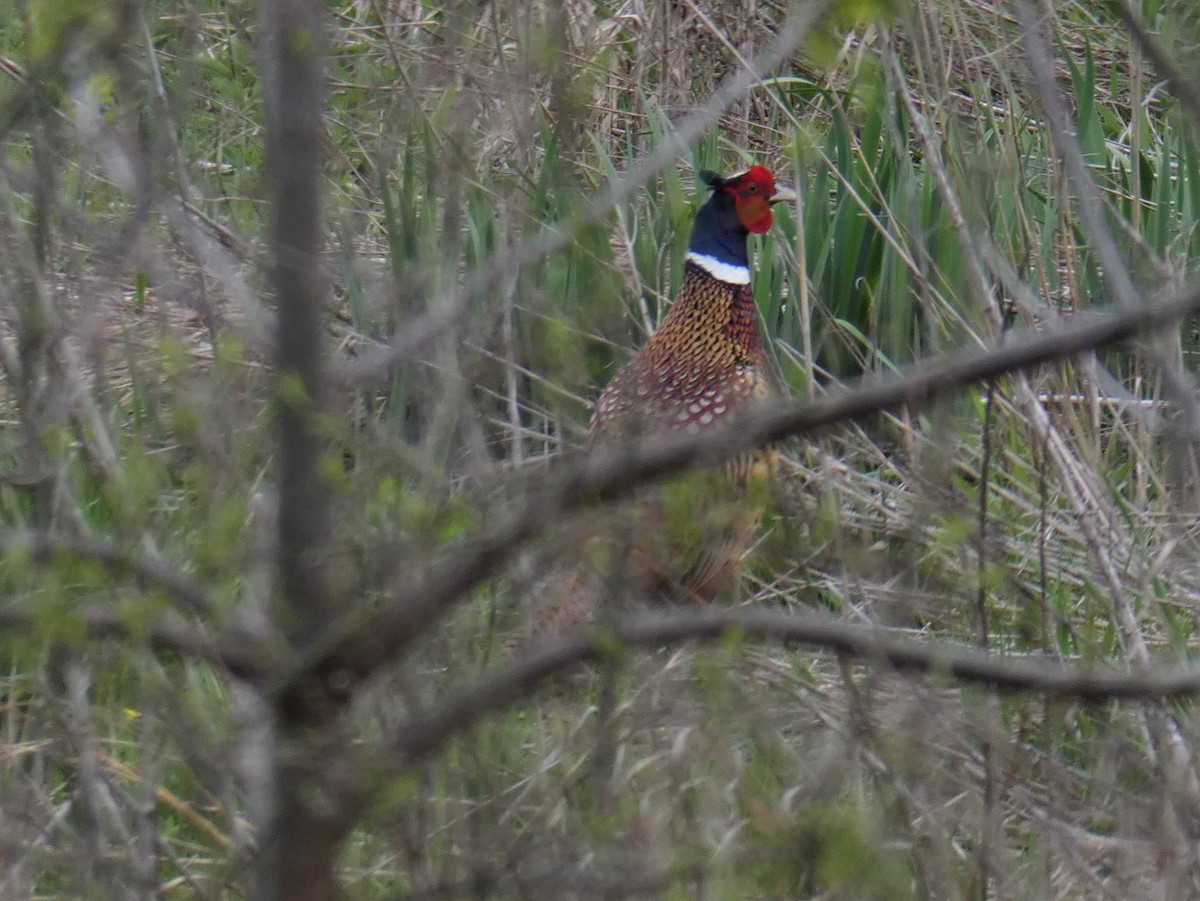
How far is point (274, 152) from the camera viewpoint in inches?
42.4

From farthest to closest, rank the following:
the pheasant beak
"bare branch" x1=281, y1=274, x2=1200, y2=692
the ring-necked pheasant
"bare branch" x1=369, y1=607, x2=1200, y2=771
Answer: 1. the pheasant beak
2. the ring-necked pheasant
3. "bare branch" x1=369, y1=607, x2=1200, y2=771
4. "bare branch" x1=281, y1=274, x2=1200, y2=692

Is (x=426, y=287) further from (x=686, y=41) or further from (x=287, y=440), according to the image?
(x=686, y=41)

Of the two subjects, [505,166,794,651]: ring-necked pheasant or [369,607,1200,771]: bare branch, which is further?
[505,166,794,651]: ring-necked pheasant

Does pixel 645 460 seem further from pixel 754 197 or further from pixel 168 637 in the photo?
pixel 754 197

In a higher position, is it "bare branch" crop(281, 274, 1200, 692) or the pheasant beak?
"bare branch" crop(281, 274, 1200, 692)

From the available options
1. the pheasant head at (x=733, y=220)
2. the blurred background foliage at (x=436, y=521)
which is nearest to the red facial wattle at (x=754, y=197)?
the pheasant head at (x=733, y=220)

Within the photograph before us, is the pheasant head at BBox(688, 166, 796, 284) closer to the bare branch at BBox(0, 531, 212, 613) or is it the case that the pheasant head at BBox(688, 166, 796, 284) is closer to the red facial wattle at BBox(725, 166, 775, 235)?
the red facial wattle at BBox(725, 166, 775, 235)

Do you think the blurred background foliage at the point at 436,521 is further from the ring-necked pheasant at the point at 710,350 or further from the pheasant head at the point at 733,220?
the pheasant head at the point at 733,220

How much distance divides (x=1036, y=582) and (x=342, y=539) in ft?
7.28

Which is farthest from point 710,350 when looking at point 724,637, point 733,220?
point 724,637

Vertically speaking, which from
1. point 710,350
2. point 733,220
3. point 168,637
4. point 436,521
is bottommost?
point 710,350

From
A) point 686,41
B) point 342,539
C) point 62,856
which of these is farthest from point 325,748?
point 686,41

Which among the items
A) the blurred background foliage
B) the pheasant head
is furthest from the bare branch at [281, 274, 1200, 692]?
the pheasant head

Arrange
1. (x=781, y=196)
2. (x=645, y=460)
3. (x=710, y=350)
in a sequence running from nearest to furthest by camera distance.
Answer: (x=645, y=460), (x=710, y=350), (x=781, y=196)
